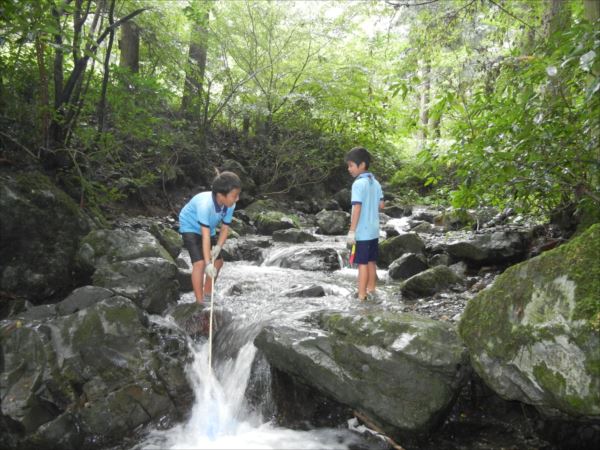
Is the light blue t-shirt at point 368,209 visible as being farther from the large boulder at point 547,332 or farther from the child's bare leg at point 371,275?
the large boulder at point 547,332

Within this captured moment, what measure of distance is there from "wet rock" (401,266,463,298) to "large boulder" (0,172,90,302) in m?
5.00

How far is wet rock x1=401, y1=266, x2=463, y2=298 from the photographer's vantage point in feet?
21.5

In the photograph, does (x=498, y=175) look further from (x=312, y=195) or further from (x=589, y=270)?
(x=312, y=195)

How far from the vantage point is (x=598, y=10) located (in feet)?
12.4

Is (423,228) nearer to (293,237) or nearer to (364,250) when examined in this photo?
(293,237)

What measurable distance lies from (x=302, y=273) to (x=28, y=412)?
5.49m

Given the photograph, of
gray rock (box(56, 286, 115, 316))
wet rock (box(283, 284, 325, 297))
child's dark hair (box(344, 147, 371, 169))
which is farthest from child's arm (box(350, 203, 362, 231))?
gray rock (box(56, 286, 115, 316))

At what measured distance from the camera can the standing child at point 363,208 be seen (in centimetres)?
559

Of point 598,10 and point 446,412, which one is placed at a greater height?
point 598,10

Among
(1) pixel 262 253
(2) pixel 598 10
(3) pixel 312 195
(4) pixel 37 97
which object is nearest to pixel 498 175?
(2) pixel 598 10

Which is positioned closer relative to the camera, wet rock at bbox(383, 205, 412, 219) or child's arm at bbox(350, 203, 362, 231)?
child's arm at bbox(350, 203, 362, 231)

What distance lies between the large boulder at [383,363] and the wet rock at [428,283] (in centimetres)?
229

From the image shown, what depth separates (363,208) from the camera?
5.75 meters

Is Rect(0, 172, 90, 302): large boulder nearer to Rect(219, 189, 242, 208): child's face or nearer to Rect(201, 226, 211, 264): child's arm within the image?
Rect(201, 226, 211, 264): child's arm
